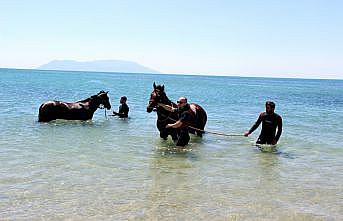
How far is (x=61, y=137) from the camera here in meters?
15.5

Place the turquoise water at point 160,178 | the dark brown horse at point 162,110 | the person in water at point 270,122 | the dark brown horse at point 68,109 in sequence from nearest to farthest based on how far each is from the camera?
the turquoise water at point 160,178
the person in water at point 270,122
the dark brown horse at point 162,110
the dark brown horse at point 68,109

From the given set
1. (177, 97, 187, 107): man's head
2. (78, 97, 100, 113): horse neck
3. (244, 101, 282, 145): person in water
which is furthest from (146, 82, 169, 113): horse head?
(78, 97, 100, 113): horse neck

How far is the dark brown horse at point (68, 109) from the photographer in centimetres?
1975

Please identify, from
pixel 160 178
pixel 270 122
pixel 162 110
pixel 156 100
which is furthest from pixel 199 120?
pixel 160 178

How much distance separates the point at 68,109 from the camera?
2030 centimetres

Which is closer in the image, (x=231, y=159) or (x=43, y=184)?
(x=43, y=184)

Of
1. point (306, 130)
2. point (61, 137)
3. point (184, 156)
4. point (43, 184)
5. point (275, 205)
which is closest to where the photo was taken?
point (275, 205)

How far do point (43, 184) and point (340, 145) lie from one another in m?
11.4

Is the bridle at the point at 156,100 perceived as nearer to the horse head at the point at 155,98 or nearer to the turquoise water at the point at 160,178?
the horse head at the point at 155,98

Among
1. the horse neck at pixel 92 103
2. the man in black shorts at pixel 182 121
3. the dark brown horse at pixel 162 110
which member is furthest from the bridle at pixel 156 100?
the horse neck at pixel 92 103

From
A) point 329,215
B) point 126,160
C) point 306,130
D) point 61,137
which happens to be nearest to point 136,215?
point 329,215

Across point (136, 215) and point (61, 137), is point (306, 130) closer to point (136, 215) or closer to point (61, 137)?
point (61, 137)

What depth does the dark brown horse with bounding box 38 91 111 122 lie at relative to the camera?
19.8 m

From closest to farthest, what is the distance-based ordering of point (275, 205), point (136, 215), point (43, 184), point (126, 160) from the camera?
point (136, 215)
point (275, 205)
point (43, 184)
point (126, 160)
